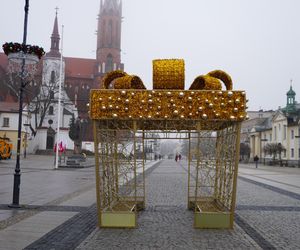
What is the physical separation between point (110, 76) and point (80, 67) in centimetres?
8761

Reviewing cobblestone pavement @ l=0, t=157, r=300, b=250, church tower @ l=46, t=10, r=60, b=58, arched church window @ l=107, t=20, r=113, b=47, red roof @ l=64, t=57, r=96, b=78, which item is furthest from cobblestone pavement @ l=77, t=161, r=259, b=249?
red roof @ l=64, t=57, r=96, b=78

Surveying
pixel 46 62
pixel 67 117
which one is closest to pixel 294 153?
pixel 67 117

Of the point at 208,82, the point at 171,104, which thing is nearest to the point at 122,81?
the point at 171,104

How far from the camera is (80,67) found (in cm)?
9388

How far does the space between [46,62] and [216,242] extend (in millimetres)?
76219

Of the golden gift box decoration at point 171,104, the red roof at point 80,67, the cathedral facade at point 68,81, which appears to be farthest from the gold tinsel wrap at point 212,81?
the red roof at point 80,67

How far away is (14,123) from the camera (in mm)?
59594

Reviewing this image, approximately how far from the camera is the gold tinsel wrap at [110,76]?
841 centimetres

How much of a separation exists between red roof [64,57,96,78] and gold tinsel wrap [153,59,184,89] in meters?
83.7

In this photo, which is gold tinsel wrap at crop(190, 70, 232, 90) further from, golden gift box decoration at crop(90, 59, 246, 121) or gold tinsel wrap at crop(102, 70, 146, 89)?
gold tinsel wrap at crop(102, 70, 146, 89)

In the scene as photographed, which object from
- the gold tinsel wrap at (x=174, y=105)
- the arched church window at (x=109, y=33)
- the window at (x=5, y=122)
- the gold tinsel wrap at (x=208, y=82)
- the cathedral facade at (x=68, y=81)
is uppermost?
the arched church window at (x=109, y=33)

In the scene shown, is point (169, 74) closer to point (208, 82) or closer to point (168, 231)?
point (208, 82)

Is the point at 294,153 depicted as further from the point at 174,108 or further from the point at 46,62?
the point at 174,108

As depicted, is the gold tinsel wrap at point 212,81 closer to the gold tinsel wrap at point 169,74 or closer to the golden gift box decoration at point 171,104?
the golden gift box decoration at point 171,104
